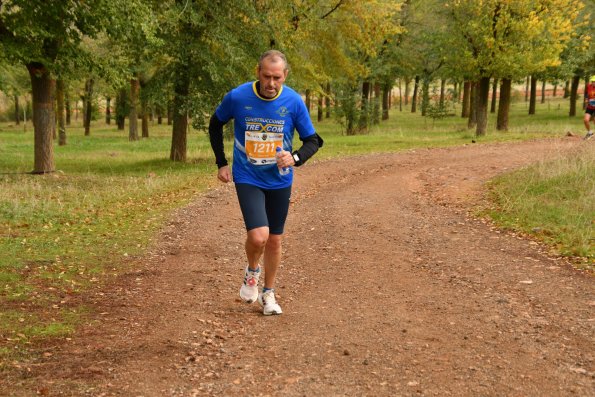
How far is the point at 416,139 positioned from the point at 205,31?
11.5m

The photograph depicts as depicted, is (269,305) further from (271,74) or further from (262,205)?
(271,74)

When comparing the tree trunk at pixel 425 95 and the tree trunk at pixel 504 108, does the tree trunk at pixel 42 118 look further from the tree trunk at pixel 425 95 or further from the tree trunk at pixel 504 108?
the tree trunk at pixel 425 95

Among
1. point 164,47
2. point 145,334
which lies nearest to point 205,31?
point 164,47

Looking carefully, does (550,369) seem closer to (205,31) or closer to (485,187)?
(485,187)

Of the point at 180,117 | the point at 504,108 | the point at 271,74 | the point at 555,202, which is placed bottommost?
the point at 555,202

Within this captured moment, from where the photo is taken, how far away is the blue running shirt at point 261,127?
4.97 metres

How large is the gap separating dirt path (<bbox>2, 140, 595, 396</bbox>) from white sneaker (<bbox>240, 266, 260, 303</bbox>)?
13 centimetres

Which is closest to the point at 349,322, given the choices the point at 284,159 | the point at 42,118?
the point at 284,159

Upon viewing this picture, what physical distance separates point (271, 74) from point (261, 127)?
465 millimetres

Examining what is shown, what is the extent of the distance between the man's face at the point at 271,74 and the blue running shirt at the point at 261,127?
0.34ft

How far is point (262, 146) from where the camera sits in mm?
5020

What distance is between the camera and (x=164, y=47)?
1700 centimetres

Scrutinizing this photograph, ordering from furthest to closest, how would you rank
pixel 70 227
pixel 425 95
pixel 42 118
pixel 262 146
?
pixel 425 95
pixel 42 118
pixel 70 227
pixel 262 146

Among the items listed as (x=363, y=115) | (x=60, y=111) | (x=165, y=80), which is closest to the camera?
(x=165, y=80)
